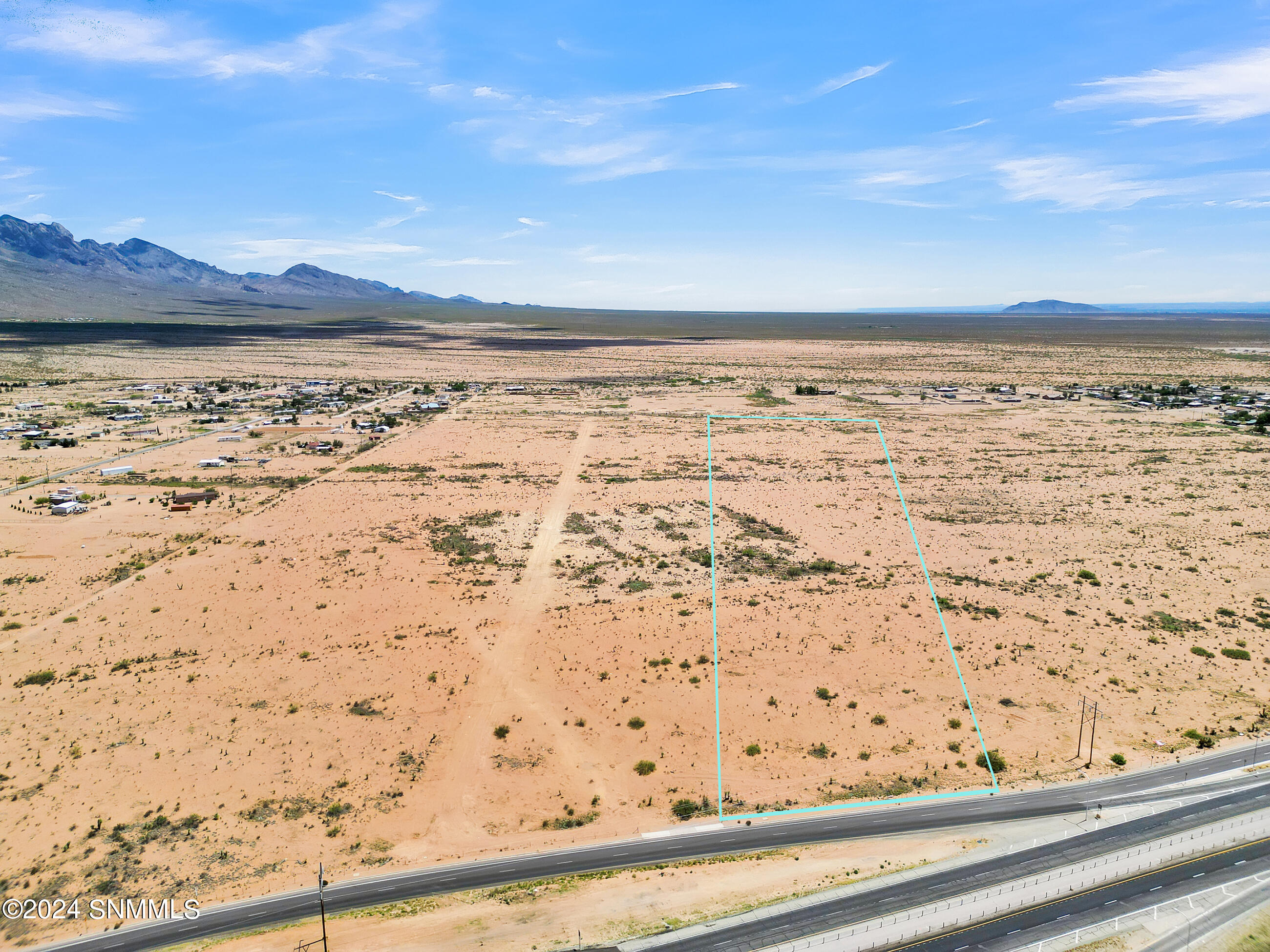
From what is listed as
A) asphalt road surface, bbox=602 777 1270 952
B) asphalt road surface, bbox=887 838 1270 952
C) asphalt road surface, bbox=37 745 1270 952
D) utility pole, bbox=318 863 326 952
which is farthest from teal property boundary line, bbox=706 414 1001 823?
utility pole, bbox=318 863 326 952

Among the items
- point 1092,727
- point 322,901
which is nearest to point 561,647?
point 322,901

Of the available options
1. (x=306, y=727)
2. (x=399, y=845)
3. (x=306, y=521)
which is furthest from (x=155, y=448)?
(x=399, y=845)

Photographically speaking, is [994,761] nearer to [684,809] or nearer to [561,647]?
[684,809]

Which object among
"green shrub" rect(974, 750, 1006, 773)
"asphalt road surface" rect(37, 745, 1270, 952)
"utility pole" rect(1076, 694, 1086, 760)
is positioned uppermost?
"utility pole" rect(1076, 694, 1086, 760)

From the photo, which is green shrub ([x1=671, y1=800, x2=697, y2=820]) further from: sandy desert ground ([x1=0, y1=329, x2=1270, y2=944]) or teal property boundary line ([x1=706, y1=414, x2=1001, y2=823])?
teal property boundary line ([x1=706, y1=414, x2=1001, y2=823])

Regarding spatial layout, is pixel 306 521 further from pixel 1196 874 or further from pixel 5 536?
pixel 1196 874

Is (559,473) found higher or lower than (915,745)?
higher
